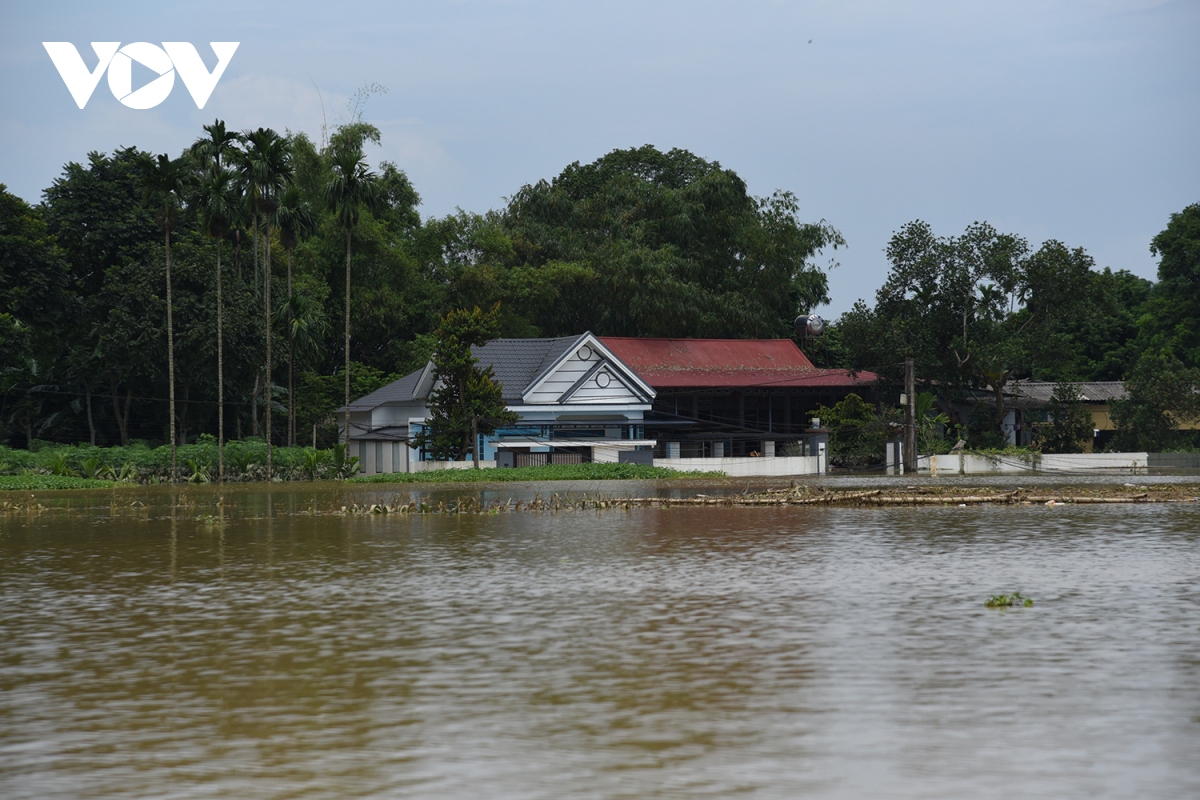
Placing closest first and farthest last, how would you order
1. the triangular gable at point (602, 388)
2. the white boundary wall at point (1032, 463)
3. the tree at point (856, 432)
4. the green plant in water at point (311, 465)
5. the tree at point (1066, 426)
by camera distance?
the green plant in water at point (311, 465)
the white boundary wall at point (1032, 463)
the triangular gable at point (602, 388)
the tree at point (856, 432)
the tree at point (1066, 426)

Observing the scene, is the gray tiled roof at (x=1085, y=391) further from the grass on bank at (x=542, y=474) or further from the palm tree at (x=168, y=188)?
the palm tree at (x=168, y=188)

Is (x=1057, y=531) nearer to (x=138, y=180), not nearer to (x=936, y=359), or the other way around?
(x=936, y=359)

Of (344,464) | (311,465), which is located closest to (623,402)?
(344,464)

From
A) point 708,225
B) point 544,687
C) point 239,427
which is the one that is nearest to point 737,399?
point 708,225

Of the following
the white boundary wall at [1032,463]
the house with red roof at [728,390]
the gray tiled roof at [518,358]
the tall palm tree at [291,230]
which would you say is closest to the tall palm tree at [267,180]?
the tall palm tree at [291,230]

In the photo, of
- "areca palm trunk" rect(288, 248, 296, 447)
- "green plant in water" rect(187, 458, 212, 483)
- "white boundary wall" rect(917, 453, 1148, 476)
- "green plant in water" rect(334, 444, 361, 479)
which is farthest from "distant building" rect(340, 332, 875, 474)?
"green plant in water" rect(187, 458, 212, 483)

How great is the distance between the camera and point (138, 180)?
199 ft

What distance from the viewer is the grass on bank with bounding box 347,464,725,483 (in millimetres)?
55000

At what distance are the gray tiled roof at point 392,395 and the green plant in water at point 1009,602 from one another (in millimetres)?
46995

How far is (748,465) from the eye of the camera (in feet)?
207

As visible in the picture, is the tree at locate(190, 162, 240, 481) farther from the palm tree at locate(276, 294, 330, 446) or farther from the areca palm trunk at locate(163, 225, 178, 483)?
the palm tree at locate(276, 294, 330, 446)

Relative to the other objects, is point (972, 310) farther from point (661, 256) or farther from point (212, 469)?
point (212, 469)

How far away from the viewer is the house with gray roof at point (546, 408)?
61.8m

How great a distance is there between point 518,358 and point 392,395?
22.3 ft
